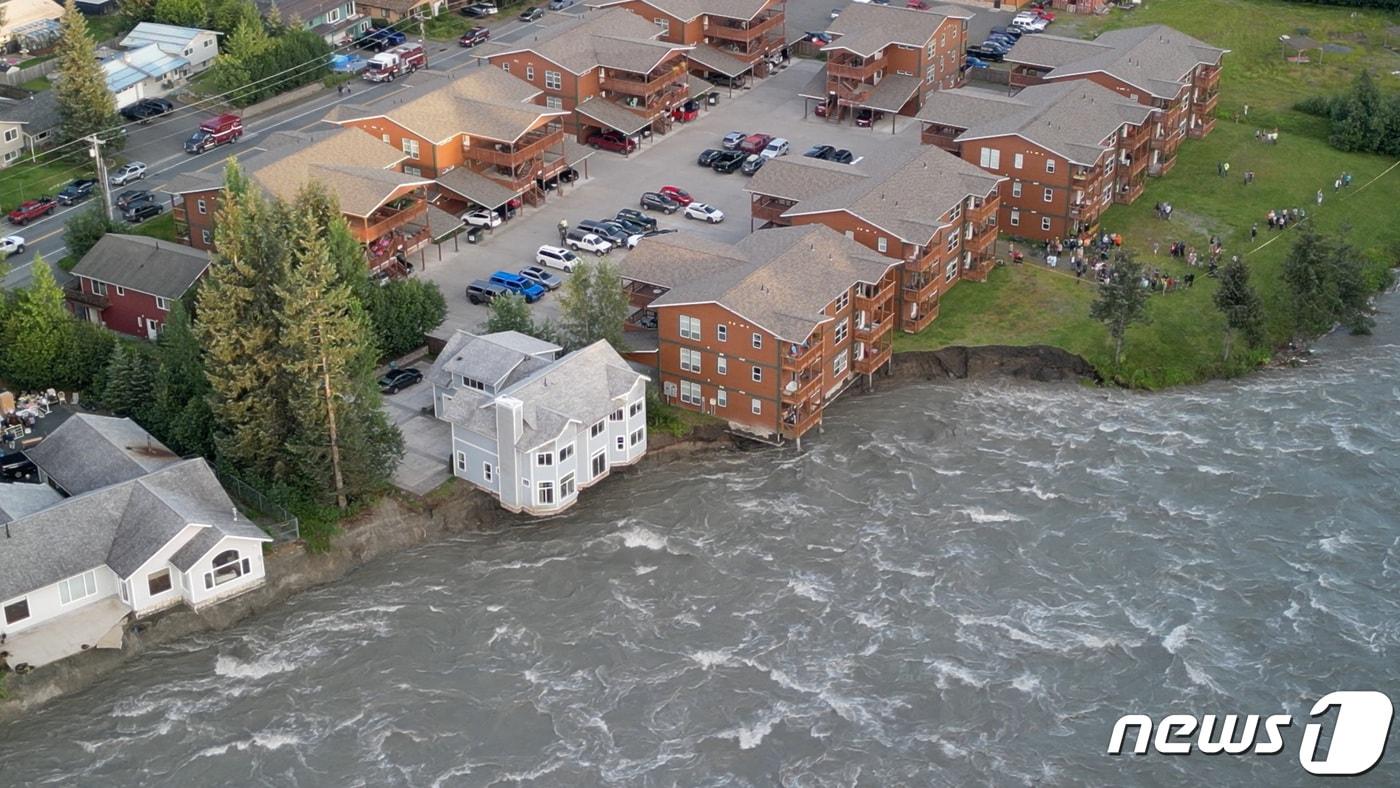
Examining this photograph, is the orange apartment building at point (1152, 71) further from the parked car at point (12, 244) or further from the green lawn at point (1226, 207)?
the parked car at point (12, 244)

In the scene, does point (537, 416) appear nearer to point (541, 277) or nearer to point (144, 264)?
point (541, 277)

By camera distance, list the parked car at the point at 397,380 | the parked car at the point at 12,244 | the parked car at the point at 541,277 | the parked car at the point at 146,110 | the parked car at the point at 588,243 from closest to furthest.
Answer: the parked car at the point at 397,380 < the parked car at the point at 541,277 < the parked car at the point at 12,244 < the parked car at the point at 588,243 < the parked car at the point at 146,110

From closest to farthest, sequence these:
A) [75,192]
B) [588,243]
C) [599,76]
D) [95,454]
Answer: [95,454] < [588,243] < [75,192] < [599,76]

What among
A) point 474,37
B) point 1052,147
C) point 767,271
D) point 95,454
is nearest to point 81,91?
point 474,37

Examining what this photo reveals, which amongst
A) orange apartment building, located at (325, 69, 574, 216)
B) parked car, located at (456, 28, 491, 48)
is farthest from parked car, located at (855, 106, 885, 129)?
parked car, located at (456, 28, 491, 48)

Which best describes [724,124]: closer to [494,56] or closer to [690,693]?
[494,56]

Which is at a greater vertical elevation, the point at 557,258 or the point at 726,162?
the point at 726,162

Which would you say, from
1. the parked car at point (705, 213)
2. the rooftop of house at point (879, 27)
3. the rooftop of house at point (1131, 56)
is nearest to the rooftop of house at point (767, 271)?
the parked car at point (705, 213)

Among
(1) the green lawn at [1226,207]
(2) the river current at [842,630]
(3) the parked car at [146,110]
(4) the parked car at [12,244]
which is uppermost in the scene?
(3) the parked car at [146,110]

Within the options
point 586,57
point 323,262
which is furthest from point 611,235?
point 323,262
